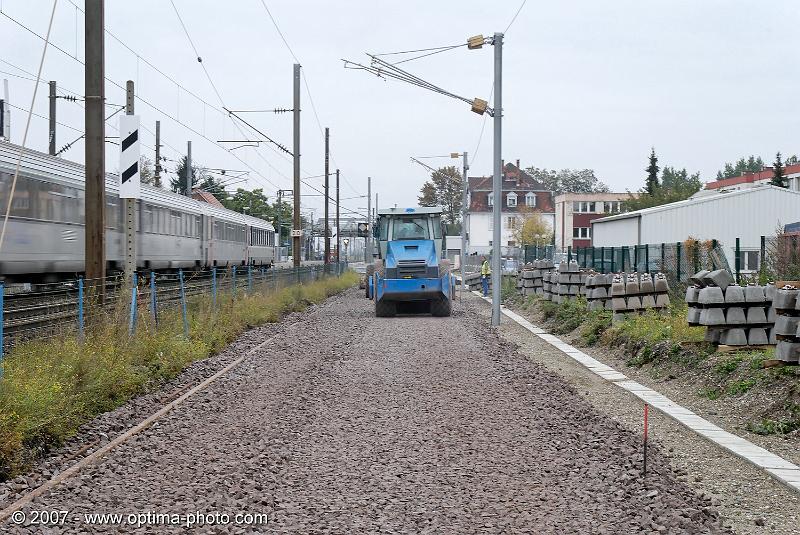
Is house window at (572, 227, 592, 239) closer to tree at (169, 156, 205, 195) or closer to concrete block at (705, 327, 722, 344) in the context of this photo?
tree at (169, 156, 205, 195)

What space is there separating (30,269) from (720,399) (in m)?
14.2

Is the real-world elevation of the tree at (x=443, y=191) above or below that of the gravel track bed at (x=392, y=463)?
above

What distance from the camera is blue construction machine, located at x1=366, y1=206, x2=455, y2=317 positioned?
29000mm

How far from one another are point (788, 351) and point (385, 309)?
754 inches

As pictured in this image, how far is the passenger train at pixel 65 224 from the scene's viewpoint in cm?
1864

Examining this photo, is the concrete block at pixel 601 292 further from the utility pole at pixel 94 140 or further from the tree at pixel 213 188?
the tree at pixel 213 188

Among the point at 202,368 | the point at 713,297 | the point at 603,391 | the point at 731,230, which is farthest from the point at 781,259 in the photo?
the point at 731,230

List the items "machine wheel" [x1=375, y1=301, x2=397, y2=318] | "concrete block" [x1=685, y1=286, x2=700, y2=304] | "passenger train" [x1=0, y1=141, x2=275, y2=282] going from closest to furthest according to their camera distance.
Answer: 1. "concrete block" [x1=685, y1=286, x2=700, y2=304]
2. "passenger train" [x1=0, y1=141, x2=275, y2=282]
3. "machine wheel" [x1=375, y1=301, x2=397, y2=318]

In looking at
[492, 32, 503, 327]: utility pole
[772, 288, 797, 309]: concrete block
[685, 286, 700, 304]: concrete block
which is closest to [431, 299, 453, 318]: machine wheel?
[492, 32, 503, 327]: utility pole

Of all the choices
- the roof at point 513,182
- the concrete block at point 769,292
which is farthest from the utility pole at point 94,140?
the roof at point 513,182

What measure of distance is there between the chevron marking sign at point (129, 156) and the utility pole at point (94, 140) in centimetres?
65

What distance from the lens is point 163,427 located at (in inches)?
409

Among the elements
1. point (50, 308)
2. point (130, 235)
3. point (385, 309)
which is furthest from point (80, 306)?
point (385, 309)

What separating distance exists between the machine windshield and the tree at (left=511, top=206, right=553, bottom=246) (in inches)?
2414
